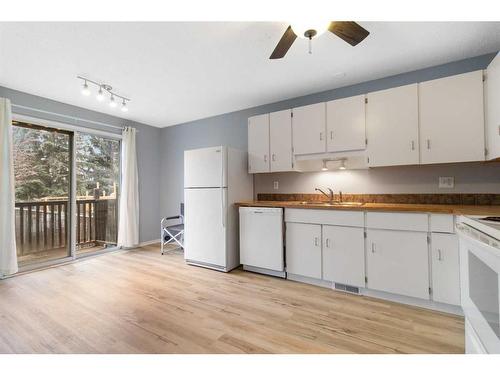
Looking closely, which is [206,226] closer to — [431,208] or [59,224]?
[59,224]

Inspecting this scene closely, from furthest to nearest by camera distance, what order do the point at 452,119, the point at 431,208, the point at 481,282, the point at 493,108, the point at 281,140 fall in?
the point at 281,140
the point at 452,119
the point at 431,208
the point at 493,108
the point at 481,282

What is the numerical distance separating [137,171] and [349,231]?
3.73 m

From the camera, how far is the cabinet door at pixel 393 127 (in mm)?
2273

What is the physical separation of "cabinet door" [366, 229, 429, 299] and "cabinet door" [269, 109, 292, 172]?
1.29 m

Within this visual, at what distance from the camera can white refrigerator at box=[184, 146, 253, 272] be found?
9.84 ft

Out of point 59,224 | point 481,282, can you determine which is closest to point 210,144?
point 59,224

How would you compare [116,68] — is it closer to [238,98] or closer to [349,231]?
[238,98]

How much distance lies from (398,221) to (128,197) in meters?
4.00

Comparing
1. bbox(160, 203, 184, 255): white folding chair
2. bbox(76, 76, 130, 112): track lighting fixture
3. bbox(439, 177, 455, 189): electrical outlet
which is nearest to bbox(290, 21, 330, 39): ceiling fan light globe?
bbox(439, 177, 455, 189): electrical outlet

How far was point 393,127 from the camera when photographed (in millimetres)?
2361

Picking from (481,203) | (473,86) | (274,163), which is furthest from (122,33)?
(481,203)

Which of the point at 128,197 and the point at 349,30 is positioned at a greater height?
the point at 349,30

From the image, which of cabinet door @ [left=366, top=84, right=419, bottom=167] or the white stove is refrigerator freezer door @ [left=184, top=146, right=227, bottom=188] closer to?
cabinet door @ [left=366, top=84, right=419, bottom=167]

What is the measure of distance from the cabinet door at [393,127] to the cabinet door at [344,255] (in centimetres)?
81
